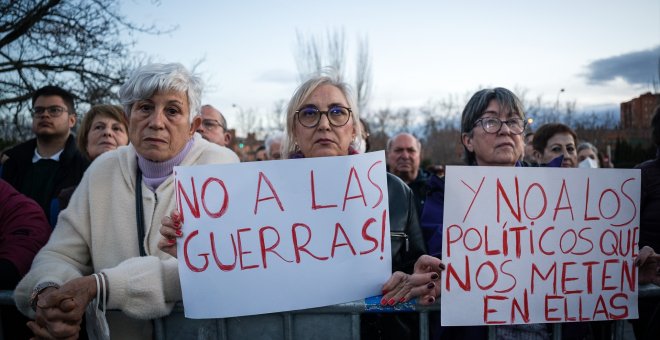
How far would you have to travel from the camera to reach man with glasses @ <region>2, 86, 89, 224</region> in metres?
3.66

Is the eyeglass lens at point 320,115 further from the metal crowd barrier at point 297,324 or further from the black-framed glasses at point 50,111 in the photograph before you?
the black-framed glasses at point 50,111

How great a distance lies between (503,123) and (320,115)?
932 millimetres

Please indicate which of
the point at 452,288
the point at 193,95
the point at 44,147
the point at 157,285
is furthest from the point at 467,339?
the point at 44,147

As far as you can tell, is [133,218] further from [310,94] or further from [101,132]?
[101,132]

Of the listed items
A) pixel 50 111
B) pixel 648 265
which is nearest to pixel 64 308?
pixel 648 265

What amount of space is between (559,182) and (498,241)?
333 mm

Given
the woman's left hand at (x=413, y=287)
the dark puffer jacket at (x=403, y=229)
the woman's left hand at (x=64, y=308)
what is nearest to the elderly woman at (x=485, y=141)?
the dark puffer jacket at (x=403, y=229)

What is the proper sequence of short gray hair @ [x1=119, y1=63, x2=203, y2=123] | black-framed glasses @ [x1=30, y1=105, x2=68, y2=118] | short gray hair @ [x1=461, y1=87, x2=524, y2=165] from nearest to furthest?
short gray hair @ [x1=119, y1=63, x2=203, y2=123], short gray hair @ [x1=461, y1=87, x2=524, y2=165], black-framed glasses @ [x1=30, y1=105, x2=68, y2=118]

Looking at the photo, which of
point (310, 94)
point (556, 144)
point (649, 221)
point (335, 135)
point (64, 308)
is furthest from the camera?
point (556, 144)

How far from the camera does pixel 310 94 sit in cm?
227

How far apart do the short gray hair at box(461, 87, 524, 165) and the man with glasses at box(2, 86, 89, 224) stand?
3125 millimetres

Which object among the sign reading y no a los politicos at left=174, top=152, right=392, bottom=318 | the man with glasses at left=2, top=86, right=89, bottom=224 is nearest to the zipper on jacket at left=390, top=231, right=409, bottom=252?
the sign reading y no a los politicos at left=174, top=152, right=392, bottom=318

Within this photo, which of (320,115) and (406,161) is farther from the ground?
(320,115)

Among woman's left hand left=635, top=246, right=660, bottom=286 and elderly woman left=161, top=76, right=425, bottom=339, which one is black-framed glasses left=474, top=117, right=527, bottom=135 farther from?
woman's left hand left=635, top=246, right=660, bottom=286
